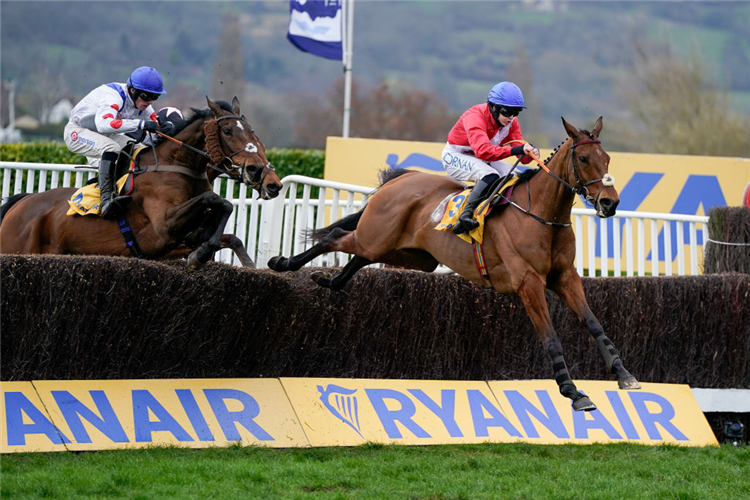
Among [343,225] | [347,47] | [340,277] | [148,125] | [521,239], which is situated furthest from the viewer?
[347,47]

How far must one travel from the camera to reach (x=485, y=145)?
6.30 m

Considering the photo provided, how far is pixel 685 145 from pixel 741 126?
2384mm

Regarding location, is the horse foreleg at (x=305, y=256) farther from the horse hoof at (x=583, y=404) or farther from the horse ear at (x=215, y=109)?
the horse hoof at (x=583, y=404)

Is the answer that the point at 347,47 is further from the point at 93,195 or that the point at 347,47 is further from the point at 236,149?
the point at 236,149

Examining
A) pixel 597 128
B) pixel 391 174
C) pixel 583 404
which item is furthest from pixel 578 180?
pixel 391 174

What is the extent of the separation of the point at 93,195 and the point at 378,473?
3.28 m

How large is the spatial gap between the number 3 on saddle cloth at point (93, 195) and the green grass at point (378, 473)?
2.28 m

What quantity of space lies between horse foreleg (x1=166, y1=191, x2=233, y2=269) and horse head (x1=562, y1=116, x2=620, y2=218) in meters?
2.45

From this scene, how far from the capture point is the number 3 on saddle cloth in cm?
709

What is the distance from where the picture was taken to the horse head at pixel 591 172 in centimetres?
548

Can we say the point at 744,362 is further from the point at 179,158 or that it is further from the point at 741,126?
the point at 741,126

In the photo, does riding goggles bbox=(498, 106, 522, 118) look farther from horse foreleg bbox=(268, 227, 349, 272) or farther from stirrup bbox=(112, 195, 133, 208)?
stirrup bbox=(112, 195, 133, 208)

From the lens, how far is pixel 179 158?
23.2ft

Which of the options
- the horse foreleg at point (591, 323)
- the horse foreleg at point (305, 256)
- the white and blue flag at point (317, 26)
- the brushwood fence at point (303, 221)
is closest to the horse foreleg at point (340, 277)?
the horse foreleg at point (305, 256)
